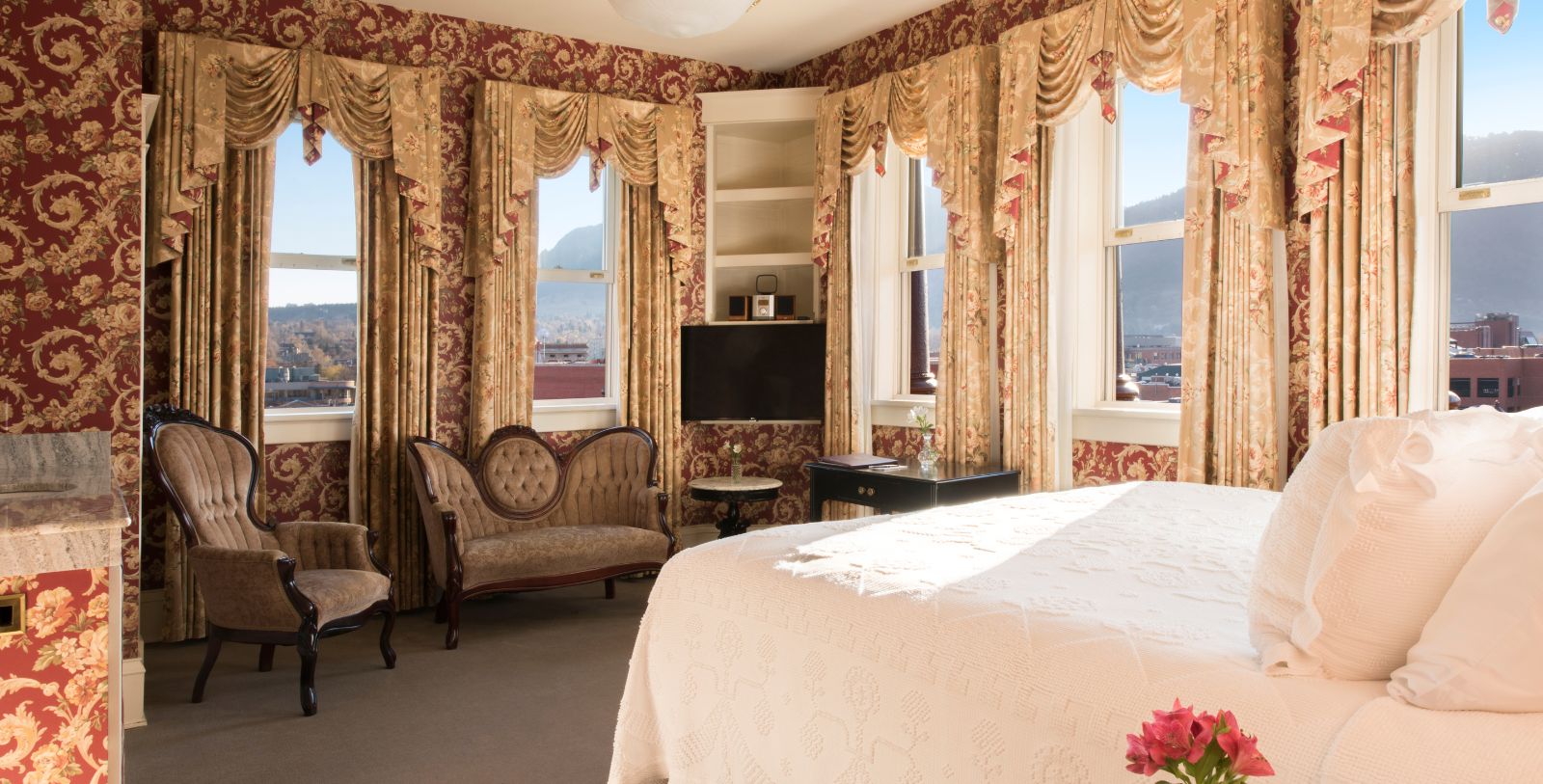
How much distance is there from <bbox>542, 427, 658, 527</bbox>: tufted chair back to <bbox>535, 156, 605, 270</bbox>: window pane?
1.09 meters

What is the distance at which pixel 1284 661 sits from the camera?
1.45 m

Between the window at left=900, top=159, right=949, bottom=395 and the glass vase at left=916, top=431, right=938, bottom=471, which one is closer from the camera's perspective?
the glass vase at left=916, top=431, right=938, bottom=471

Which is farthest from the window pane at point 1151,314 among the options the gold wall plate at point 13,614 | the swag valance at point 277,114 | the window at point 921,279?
the gold wall plate at point 13,614

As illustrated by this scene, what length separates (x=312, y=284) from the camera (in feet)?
17.4

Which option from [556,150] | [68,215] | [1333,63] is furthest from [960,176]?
[68,215]

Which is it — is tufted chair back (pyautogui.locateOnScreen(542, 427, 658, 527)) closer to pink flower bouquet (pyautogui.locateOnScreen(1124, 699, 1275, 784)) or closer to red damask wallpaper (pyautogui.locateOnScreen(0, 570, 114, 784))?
red damask wallpaper (pyautogui.locateOnScreen(0, 570, 114, 784))

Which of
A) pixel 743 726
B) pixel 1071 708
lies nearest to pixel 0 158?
pixel 743 726

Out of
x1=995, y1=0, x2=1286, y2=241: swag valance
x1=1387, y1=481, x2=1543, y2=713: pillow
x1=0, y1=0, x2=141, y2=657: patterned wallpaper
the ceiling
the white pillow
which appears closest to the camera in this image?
x1=1387, y1=481, x2=1543, y2=713: pillow

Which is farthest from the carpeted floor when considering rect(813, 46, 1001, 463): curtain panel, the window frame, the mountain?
the mountain

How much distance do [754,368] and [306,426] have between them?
2450 mm

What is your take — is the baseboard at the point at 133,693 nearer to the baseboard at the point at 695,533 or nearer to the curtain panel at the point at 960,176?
the baseboard at the point at 695,533

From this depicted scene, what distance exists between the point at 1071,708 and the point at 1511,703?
1.81ft

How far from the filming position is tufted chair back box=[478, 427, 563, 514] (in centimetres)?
532

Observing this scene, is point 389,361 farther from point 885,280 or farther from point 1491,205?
point 1491,205
